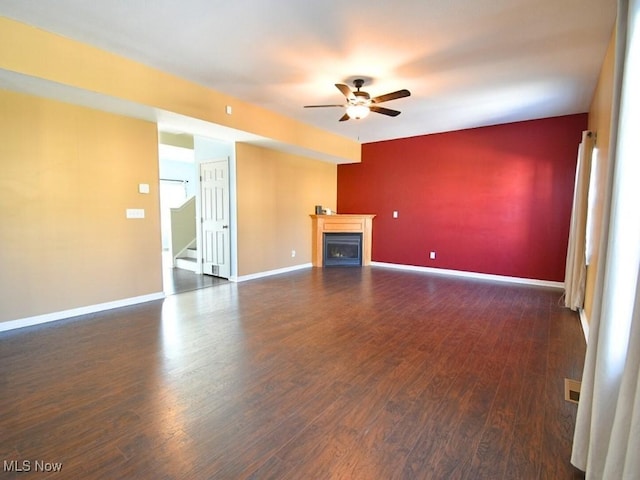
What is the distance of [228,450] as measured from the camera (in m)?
1.73

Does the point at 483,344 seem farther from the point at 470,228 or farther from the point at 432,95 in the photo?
the point at 470,228

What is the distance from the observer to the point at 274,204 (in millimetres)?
6465

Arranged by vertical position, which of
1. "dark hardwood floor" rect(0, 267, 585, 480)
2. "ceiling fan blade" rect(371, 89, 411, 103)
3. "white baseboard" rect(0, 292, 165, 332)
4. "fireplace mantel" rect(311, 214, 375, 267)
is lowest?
"dark hardwood floor" rect(0, 267, 585, 480)

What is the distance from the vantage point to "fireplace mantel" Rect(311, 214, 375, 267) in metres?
7.34

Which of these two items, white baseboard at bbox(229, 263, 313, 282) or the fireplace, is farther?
the fireplace

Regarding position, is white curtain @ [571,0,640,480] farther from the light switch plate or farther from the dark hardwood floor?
the light switch plate

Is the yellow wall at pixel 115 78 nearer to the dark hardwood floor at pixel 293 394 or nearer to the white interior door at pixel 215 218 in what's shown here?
the white interior door at pixel 215 218

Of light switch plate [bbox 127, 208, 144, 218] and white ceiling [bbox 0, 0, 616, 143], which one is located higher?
white ceiling [bbox 0, 0, 616, 143]

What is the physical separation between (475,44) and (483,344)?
9.59 ft

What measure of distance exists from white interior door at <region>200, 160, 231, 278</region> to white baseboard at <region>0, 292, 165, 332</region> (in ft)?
4.79

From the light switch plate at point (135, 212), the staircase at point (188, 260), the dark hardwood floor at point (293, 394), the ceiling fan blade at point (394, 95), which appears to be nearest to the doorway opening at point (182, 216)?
the staircase at point (188, 260)

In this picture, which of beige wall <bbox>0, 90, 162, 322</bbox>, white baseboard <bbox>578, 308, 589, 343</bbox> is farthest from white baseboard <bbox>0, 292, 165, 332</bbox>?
white baseboard <bbox>578, 308, 589, 343</bbox>

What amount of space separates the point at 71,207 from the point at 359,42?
374 centimetres

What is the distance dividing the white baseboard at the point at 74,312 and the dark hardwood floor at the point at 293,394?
18 cm
